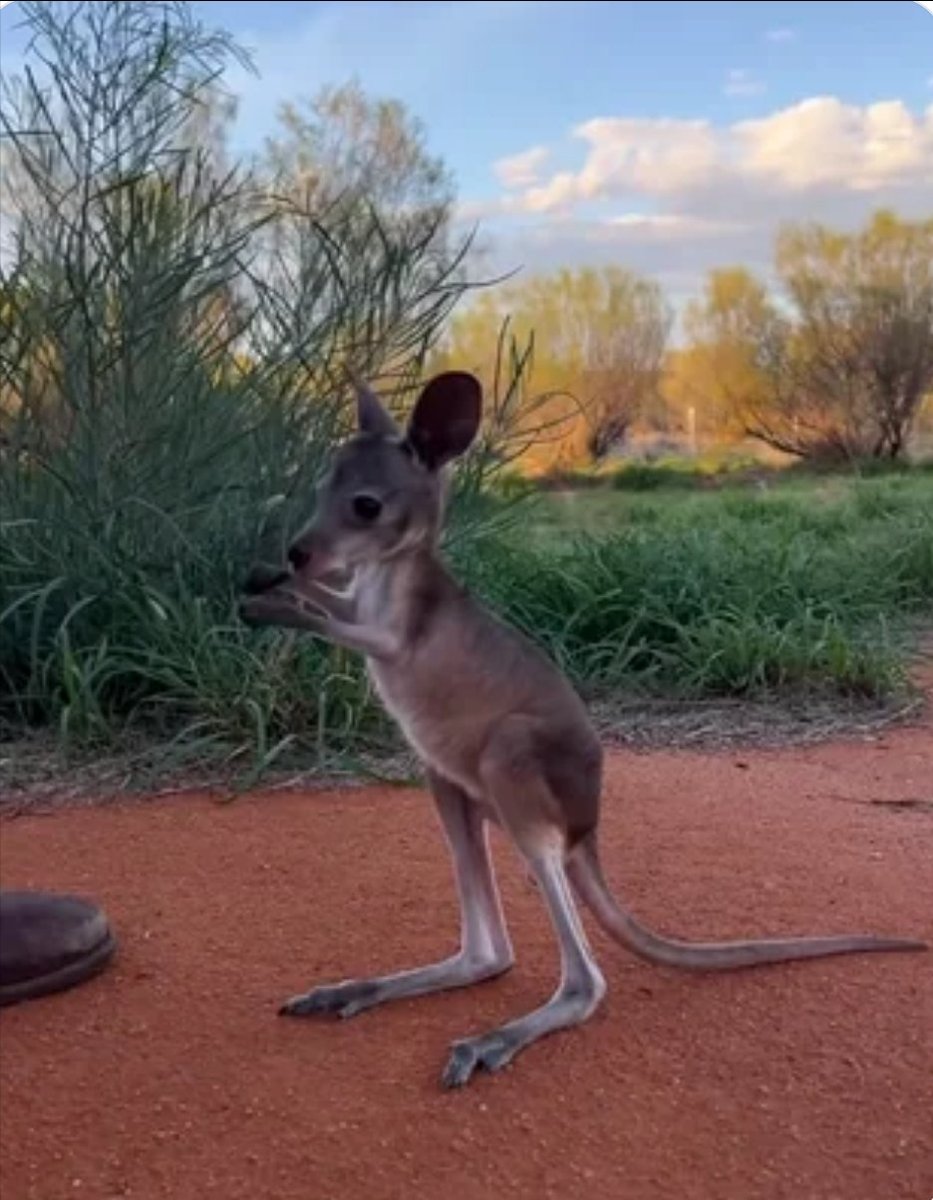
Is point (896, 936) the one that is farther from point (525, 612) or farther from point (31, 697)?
point (525, 612)

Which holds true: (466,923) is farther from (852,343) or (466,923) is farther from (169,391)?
(852,343)

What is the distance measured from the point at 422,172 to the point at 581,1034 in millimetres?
1882

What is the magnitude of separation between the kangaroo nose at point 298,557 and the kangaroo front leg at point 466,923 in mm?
328

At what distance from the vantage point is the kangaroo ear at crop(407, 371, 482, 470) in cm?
125

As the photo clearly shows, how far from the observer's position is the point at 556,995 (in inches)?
55.4

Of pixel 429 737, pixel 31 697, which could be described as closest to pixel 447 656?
pixel 429 737

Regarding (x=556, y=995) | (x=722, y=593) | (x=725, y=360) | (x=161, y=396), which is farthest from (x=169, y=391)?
(x=725, y=360)

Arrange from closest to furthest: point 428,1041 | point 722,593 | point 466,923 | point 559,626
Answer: point 428,1041, point 466,923, point 559,626, point 722,593

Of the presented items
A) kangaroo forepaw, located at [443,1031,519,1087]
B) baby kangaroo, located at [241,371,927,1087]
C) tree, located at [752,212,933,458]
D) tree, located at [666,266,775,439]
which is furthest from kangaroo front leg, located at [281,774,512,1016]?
tree, located at [666,266,775,439]

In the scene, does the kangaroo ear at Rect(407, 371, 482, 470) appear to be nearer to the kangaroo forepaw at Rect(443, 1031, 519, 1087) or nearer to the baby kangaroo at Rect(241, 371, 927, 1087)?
the baby kangaroo at Rect(241, 371, 927, 1087)

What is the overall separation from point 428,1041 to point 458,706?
306mm

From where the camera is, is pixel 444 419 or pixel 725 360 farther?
pixel 725 360

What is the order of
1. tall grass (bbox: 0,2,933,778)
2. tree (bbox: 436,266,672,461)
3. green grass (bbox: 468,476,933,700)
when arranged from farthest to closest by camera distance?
green grass (bbox: 468,476,933,700), tree (bbox: 436,266,672,461), tall grass (bbox: 0,2,933,778)

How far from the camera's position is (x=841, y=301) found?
4379 mm
